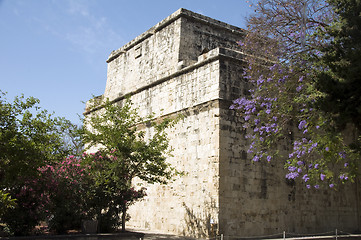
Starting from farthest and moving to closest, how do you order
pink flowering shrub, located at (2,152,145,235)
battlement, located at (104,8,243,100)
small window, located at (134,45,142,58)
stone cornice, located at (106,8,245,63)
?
small window, located at (134,45,142,58) → stone cornice, located at (106,8,245,63) → battlement, located at (104,8,243,100) → pink flowering shrub, located at (2,152,145,235)

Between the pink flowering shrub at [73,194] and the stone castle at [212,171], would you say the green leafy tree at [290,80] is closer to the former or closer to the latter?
the stone castle at [212,171]

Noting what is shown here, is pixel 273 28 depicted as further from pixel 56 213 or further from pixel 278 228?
pixel 56 213

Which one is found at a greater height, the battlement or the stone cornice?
the stone cornice

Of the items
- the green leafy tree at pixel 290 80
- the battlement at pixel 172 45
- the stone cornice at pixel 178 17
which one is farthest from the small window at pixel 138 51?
the green leafy tree at pixel 290 80

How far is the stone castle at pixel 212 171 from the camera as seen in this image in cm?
1330

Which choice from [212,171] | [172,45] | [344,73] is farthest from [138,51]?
[344,73]

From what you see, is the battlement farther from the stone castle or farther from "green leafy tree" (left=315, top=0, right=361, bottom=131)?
"green leafy tree" (left=315, top=0, right=361, bottom=131)

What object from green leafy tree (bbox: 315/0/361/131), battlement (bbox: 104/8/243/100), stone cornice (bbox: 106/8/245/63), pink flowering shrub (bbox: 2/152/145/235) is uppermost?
stone cornice (bbox: 106/8/245/63)

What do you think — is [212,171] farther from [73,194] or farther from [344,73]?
[344,73]

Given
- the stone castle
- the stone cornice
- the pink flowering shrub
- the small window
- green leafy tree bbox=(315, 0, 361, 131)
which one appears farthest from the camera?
the small window

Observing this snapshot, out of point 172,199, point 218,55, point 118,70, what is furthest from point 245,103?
point 118,70

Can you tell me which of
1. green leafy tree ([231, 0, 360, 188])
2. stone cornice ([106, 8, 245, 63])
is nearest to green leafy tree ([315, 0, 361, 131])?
green leafy tree ([231, 0, 360, 188])

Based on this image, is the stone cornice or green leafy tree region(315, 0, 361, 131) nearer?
green leafy tree region(315, 0, 361, 131)

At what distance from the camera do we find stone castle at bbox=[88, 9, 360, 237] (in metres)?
13.3
